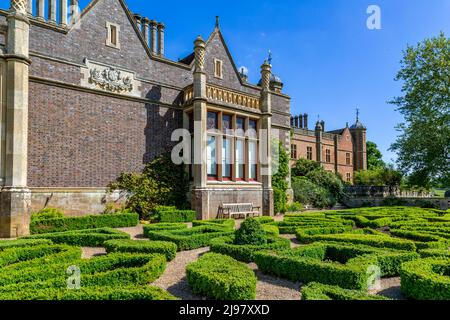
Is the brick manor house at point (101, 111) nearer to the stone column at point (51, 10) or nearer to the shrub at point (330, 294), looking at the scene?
the stone column at point (51, 10)

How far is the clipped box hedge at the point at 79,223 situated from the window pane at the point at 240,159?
6800 millimetres

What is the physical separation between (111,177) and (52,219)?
4037mm

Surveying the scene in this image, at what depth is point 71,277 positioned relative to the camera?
4.66m

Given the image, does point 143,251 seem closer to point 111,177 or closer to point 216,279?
point 216,279

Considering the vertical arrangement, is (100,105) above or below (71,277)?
above

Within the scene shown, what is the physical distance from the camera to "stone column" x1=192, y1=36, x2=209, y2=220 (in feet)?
49.6

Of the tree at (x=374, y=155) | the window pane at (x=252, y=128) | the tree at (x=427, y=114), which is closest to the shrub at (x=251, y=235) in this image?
the window pane at (x=252, y=128)

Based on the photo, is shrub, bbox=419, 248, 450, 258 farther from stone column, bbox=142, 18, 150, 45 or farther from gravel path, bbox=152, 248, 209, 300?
stone column, bbox=142, 18, 150, 45

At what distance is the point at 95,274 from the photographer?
4.85m

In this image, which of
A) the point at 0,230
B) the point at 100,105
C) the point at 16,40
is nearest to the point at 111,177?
the point at 100,105

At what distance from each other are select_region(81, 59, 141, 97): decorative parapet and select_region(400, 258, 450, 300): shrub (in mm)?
13714

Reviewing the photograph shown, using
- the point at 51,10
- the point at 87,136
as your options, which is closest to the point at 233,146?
the point at 87,136

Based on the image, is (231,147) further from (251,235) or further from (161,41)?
(251,235)

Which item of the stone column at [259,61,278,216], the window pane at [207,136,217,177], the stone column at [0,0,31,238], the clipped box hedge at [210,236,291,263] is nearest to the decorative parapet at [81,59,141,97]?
the stone column at [0,0,31,238]
